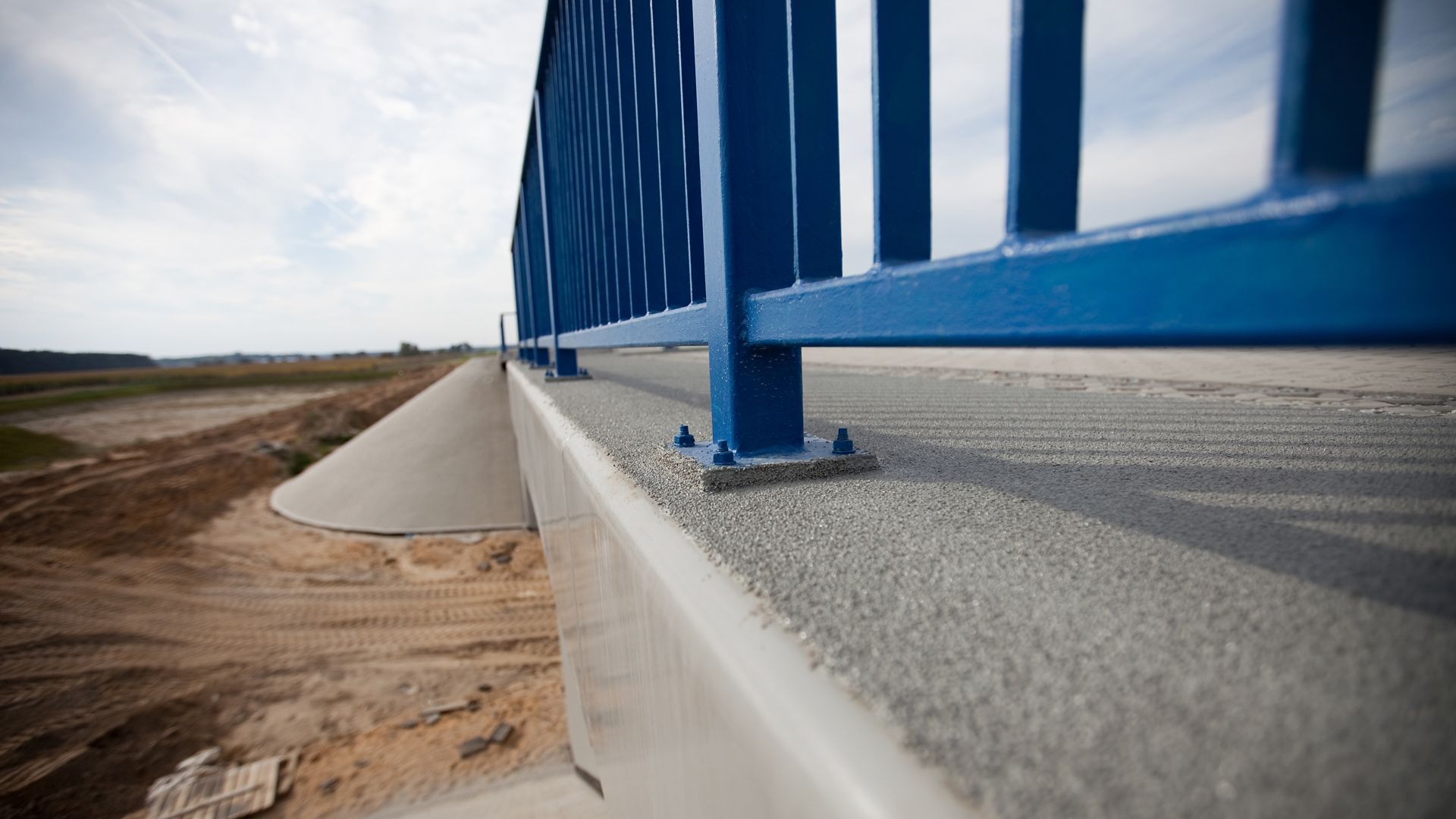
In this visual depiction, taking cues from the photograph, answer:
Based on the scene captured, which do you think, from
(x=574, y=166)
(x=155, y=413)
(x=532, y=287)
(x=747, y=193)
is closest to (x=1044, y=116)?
(x=747, y=193)

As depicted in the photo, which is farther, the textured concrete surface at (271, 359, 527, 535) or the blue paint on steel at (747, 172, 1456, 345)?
the textured concrete surface at (271, 359, 527, 535)

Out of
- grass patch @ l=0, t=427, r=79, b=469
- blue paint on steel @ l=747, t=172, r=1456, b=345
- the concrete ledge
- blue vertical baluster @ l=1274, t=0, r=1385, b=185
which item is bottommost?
grass patch @ l=0, t=427, r=79, b=469

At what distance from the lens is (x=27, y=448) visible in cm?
2428

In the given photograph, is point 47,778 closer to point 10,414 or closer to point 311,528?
point 311,528

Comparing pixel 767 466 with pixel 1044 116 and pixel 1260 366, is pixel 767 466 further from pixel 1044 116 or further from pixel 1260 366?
pixel 1260 366

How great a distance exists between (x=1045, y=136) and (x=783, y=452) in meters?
1.06

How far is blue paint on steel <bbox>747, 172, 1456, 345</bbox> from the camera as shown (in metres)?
0.49

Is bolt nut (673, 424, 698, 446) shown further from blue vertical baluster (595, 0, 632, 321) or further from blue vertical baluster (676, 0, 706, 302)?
blue vertical baluster (595, 0, 632, 321)

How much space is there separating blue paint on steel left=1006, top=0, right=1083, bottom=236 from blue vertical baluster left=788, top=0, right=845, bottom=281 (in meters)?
0.65

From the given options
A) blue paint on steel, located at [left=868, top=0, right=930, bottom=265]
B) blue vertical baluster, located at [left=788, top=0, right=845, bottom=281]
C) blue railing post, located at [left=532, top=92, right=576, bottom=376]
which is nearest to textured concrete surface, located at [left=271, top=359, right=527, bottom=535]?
blue railing post, located at [left=532, top=92, right=576, bottom=376]

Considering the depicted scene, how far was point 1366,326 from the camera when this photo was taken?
1.70 feet

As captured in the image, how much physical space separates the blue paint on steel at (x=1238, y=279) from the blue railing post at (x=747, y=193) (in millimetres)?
736

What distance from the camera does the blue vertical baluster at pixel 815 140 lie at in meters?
1.42

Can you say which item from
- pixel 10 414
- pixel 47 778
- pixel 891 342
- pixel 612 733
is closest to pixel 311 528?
pixel 47 778
